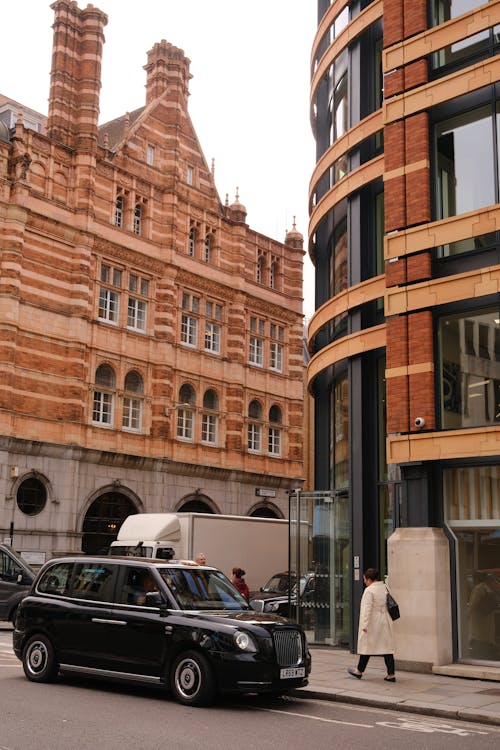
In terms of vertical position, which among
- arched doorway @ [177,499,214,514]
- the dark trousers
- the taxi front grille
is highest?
arched doorway @ [177,499,214,514]

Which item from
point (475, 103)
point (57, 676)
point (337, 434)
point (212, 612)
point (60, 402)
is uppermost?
point (475, 103)

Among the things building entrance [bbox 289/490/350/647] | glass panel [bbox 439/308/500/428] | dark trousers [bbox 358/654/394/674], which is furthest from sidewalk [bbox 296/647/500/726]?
glass panel [bbox 439/308/500/428]

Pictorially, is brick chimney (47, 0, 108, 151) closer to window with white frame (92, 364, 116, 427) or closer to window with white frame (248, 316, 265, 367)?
window with white frame (92, 364, 116, 427)

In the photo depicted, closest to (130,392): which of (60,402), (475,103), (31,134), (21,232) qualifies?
(60,402)

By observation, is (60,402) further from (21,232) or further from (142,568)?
(142,568)

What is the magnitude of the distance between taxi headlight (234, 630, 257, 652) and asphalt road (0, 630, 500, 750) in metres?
0.77

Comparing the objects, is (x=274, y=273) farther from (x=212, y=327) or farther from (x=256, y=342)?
(x=212, y=327)

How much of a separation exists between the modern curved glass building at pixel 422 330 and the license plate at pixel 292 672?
4.52m

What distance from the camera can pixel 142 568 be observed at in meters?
12.4

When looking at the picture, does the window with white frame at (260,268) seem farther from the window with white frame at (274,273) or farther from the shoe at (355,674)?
the shoe at (355,674)

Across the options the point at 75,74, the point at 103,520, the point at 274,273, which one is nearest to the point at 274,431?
the point at 274,273

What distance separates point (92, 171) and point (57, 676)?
89.5ft

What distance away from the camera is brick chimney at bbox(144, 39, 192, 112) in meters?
42.3

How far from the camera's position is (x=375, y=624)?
46.0 feet
